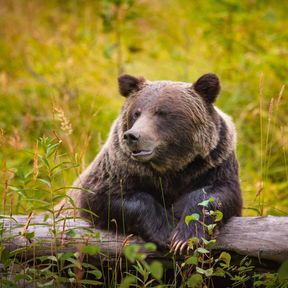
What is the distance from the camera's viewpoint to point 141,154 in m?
4.40

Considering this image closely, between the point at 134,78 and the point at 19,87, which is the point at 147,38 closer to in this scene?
the point at 19,87

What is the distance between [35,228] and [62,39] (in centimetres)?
649

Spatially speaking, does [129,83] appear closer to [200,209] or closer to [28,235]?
[200,209]

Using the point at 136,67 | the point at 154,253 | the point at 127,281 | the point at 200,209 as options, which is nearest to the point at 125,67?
the point at 136,67

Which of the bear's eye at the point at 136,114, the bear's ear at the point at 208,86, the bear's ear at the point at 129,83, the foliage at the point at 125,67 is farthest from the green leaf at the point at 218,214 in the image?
the foliage at the point at 125,67

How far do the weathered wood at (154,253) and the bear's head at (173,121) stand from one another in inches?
24.1

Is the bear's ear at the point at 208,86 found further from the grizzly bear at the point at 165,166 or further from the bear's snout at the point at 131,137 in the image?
the bear's snout at the point at 131,137

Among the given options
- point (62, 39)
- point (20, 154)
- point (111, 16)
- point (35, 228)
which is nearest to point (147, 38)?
point (62, 39)

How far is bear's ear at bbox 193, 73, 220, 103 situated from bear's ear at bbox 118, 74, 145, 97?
445 millimetres

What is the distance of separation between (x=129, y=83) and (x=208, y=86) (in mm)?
620

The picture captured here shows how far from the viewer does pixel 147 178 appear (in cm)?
470

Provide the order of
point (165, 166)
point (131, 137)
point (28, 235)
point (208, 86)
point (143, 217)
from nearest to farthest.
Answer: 1. point (28, 235)
2. point (131, 137)
3. point (143, 217)
4. point (165, 166)
5. point (208, 86)

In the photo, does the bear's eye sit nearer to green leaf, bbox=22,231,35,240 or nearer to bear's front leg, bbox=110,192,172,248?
bear's front leg, bbox=110,192,172,248

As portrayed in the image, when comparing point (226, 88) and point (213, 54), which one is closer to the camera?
point (226, 88)
